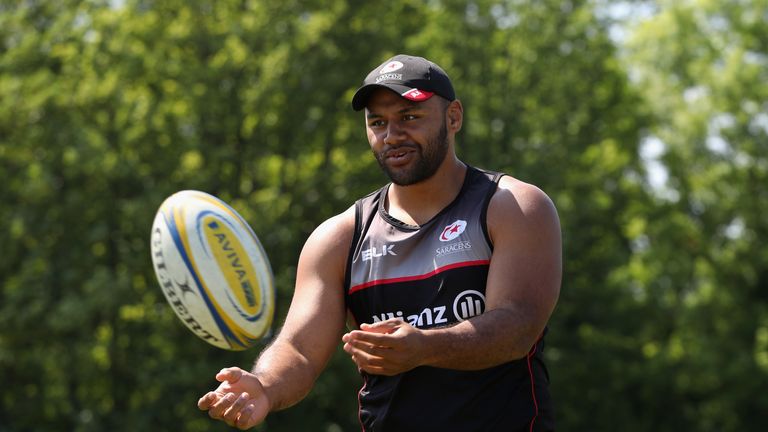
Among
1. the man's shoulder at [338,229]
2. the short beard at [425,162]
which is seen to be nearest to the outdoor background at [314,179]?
the man's shoulder at [338,229]

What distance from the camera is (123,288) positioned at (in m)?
19.3

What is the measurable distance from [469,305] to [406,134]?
0.67 m

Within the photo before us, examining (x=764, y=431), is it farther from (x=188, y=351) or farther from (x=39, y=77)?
(x=39, y=77)

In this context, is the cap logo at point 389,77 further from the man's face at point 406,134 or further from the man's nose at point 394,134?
the man's nose at point 394,134

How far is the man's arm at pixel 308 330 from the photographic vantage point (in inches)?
160

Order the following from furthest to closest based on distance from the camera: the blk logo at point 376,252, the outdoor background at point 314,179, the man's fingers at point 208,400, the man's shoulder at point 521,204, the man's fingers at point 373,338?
the outdoor background at point 314,179 < the blk logo at point 376,252 < the man's shoulder at point 521,204 < the man's fingers at point 208,400 < the man's fingers at point 373,338

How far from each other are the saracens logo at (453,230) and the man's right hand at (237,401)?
87 centimetres

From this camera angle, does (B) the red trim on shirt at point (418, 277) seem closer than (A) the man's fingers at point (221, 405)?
No

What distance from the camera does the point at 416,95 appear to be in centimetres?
413

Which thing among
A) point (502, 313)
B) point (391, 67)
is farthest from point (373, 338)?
point (391, 67)

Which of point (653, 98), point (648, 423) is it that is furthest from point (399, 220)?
point (653, 98)

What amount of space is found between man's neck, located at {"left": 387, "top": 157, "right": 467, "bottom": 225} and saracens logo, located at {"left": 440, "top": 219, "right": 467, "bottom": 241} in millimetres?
124

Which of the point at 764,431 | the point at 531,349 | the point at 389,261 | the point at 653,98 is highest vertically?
the point at 389,261

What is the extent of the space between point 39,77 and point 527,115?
951cm
